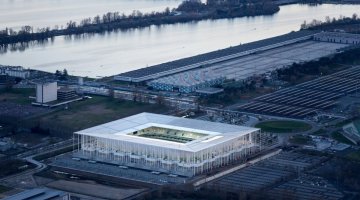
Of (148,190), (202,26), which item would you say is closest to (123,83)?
(148,190)

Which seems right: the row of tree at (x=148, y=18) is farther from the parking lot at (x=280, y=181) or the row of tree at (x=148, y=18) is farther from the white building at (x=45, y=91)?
the parking lot at (x=280, y=181)

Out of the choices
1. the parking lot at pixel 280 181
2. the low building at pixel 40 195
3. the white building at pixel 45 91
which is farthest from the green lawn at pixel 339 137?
the white building at pixel 45 91

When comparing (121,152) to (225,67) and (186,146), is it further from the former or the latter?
(225,67)

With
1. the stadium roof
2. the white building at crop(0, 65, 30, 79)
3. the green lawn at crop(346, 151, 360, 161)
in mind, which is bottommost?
the green lawn at crop(346, 151, 360, 161)

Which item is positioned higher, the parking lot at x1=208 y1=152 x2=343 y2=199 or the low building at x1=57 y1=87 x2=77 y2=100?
the low building at x1=57 y1=87 x2=77 y2=100

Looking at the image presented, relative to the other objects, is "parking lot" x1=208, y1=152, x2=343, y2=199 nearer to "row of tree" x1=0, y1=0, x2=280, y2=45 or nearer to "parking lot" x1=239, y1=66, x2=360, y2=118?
"parking lot" x1=239, y1=66, x2=360, y2=118

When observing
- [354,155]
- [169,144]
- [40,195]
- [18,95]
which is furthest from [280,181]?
[18,95]

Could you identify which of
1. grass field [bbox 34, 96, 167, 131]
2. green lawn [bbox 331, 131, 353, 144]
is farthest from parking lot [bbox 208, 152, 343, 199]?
grass field [bbox 34, 96, 167, 131]

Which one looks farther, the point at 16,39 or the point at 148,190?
the point at 16,39
